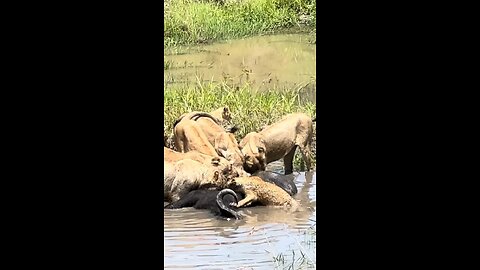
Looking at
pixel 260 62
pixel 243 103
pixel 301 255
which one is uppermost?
pixel 260 62

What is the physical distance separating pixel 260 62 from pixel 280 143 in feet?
0.75

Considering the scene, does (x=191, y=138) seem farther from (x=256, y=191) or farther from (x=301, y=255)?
(x=301, y=255)

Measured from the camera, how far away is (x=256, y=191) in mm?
2008

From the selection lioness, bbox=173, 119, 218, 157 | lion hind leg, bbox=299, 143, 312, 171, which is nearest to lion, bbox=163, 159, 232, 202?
lioness, bbox=173, 119, 218, 157

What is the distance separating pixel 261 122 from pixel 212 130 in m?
0.14

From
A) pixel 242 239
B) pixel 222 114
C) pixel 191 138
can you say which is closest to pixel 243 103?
pixel 222 114

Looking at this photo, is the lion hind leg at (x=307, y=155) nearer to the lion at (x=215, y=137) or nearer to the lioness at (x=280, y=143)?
the lioness at (x=280, y=143)

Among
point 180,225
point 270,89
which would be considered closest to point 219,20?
point 270,89

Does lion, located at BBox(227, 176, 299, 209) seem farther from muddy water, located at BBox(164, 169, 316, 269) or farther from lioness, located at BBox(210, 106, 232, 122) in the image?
lioness, located at BBox(210, 106, 232, 122)

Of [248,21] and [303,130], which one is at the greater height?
[248,21]

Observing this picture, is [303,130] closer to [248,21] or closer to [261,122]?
[261,122]

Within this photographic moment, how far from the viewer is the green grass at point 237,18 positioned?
2023 millimetres

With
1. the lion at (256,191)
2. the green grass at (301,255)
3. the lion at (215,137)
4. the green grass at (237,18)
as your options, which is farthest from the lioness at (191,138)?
the green grass at (301,255)

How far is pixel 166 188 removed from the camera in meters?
1.98
